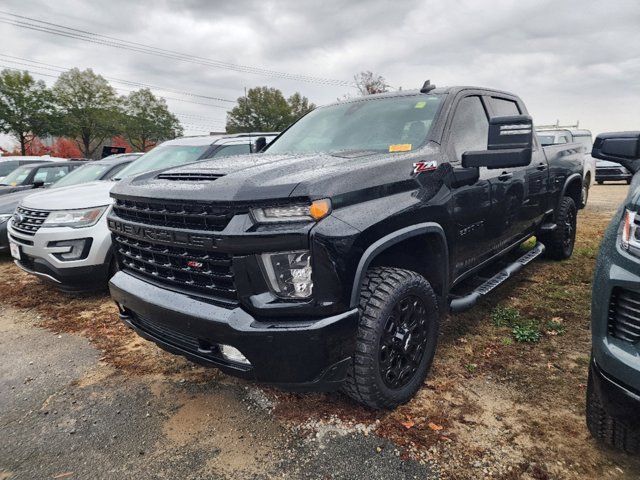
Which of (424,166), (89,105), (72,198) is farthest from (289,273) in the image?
(89,105)

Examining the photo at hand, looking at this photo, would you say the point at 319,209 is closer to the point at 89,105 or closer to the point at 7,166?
the point at 7,166

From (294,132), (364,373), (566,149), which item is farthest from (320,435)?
(566,149)

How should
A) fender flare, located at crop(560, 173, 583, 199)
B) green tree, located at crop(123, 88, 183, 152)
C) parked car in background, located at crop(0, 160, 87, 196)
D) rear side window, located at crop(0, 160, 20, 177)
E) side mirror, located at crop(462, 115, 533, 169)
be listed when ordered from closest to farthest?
side mirror, located at crop(462, 115, 533, 169), fender flare, located at crop(560, 173, 583, 199), parked car in background, located at crop(0, 160, 87, 196), rear side window, located at crop(0, 160, 20, 177), green tree, located at crop(123, 88, 183, 152)

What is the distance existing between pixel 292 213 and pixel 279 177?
240 mm

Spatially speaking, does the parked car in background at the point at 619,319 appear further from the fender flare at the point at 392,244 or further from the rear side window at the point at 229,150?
the rear side window at the point at 229,150

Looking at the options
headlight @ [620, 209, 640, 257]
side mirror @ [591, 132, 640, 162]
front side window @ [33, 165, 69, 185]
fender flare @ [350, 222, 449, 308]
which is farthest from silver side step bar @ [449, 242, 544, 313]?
front side window @ [33, 165, 69, 185]

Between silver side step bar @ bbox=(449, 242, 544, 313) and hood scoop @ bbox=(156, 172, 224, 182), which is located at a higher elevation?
hood scoop @ bbox=(156, 172, 224, 182)

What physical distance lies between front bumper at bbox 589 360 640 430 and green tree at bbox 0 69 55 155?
3964 centimetres

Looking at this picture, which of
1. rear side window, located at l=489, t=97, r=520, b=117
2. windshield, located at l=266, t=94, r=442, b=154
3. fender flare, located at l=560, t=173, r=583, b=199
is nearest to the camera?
windshield, located at l=266, t=94, r=442, b=154

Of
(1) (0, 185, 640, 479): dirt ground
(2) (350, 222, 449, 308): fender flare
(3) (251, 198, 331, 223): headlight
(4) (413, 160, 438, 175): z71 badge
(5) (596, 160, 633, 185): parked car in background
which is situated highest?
(4) (413, 160, 438, 175): z71 badge

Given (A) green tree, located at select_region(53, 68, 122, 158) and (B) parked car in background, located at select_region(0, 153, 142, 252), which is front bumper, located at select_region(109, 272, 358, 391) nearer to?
(B) parked car in background, located at select_region(0, 153, 142, 252)

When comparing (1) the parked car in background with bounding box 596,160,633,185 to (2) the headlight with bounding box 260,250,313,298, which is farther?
(1) the parked car in background with bounding box 596,160,633,185

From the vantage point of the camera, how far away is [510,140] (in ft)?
8.14

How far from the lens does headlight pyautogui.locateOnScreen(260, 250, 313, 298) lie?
6.22 feet
